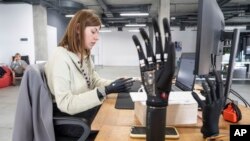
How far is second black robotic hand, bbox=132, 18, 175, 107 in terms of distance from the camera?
676mm

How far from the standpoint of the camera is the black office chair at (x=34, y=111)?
4.24ft

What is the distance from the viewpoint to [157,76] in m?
0.71

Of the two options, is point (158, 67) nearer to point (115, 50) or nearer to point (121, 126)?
point (121, 126)

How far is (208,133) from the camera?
90 centimetres

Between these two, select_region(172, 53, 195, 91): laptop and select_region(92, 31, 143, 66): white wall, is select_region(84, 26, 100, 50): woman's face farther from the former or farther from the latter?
select_region(92, 31, 143, 66): white wall

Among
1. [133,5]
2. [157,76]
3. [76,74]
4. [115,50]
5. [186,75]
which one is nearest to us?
[157,76]

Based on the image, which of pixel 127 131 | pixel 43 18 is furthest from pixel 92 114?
pixel 43 18

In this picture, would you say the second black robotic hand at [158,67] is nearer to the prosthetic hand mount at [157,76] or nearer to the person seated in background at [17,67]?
the prosthetic hand mount at [157,76]

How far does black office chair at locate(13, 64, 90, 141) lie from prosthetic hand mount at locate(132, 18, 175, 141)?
25.5 inches

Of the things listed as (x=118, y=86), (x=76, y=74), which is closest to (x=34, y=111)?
(x=76, y=74)

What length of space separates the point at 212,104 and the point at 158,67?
313 mm

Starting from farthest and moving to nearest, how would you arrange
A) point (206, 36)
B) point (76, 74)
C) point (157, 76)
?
point (76, 74), point (206, 36), point (157, 76)

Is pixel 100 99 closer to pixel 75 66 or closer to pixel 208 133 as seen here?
pixel 75 66

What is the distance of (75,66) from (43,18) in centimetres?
776
